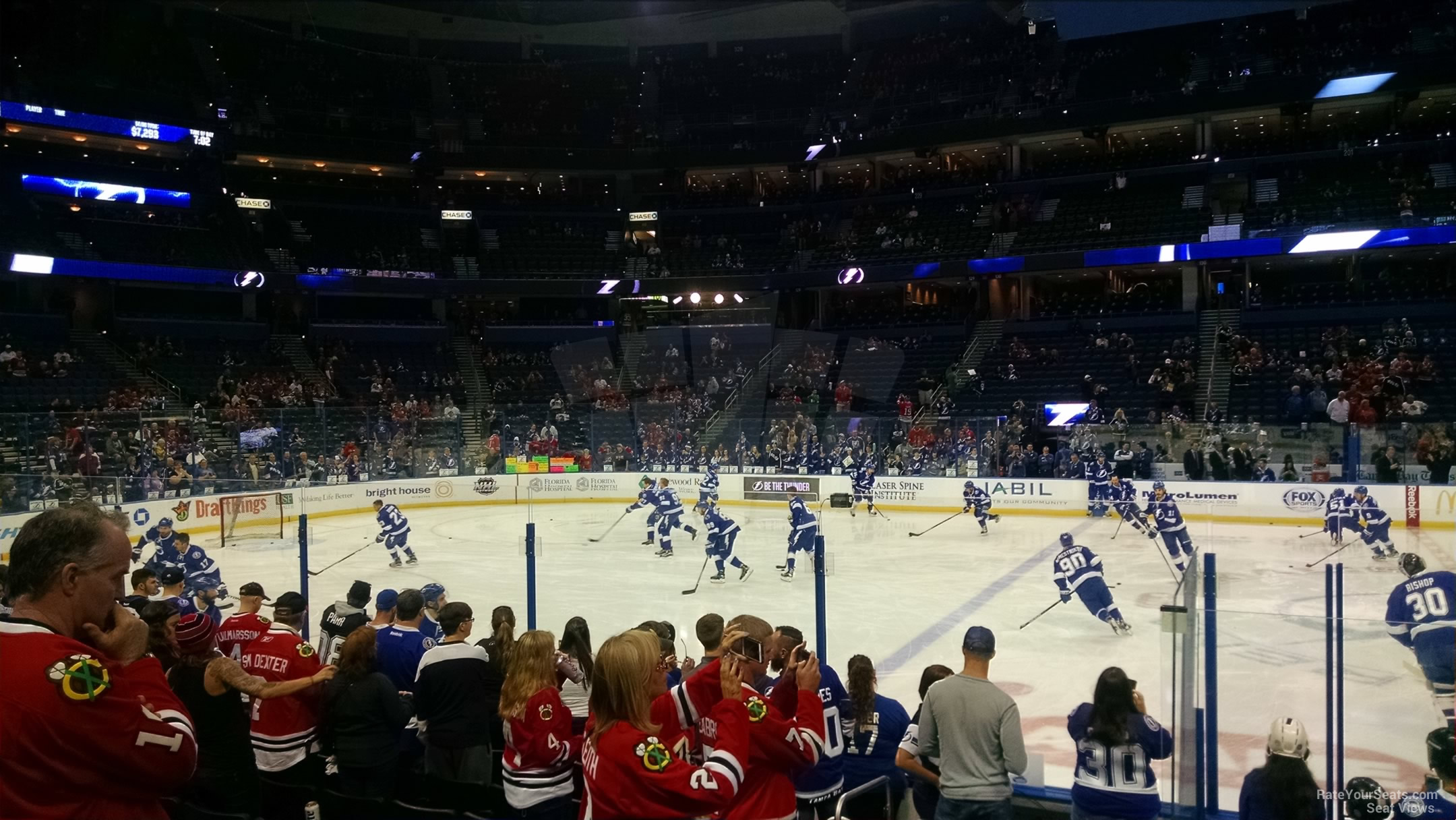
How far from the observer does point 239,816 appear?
3783 millimetres

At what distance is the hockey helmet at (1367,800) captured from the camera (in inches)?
149

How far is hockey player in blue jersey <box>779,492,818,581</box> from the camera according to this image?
498 inches

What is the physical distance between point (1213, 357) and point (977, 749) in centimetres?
2505

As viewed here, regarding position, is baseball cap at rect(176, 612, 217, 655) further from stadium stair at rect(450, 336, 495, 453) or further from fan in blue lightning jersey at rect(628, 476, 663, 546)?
stadium stair at rect(450, 336, 495, 453)

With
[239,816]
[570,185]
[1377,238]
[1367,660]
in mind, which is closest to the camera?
[239,816]

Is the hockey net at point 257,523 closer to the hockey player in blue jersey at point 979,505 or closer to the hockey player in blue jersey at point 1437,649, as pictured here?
the hockey player in blue jersey at point 1437,649

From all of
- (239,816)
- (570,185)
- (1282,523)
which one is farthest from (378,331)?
(239,816)

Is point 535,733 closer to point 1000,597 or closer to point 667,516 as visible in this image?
point 1000,597

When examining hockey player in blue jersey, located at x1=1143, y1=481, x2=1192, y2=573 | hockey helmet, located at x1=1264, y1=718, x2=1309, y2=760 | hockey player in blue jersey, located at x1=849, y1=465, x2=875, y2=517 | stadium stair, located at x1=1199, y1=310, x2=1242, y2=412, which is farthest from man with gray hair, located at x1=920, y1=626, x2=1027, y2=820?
stadium stair, located at x1=1199, y1=310, x2=1242, y2=412

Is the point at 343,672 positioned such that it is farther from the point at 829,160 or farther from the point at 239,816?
the point at 829,160

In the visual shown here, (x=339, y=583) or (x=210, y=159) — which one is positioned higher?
(x=210, y=159)

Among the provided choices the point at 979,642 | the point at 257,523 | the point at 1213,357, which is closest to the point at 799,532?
the point at 257,523

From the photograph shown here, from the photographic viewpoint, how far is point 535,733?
390cm

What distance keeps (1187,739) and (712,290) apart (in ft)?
107
